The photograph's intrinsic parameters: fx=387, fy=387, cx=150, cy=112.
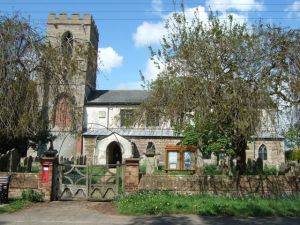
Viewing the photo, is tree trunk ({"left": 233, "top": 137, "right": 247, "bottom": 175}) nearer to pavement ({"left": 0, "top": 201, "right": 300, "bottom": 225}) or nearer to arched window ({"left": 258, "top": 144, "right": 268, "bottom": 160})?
pavement ({"left": 0, "top": 201, "right": 300, "bottom": 225})

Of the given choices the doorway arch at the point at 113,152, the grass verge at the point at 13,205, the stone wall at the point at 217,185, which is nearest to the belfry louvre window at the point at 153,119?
the stone wall at the point at 217,185

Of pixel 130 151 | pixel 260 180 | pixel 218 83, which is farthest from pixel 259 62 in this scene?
pixel 130 151

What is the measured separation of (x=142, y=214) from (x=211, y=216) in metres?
1.98

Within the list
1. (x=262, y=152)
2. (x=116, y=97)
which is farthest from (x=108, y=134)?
(x=262, y=152)

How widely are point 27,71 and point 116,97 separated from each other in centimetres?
3146

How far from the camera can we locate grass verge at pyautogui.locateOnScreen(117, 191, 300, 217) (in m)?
11.2

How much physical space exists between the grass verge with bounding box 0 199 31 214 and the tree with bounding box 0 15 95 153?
2.40 meters

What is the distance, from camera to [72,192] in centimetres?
1418

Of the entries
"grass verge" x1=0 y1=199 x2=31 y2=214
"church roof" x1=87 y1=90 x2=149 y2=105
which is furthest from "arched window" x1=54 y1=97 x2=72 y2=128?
"church roof" x1=87 y1=90 x2=149 y2=105

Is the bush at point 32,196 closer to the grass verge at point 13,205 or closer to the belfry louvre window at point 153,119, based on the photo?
the grass verge at point 13,205

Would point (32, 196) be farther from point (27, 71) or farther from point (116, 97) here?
point (116, 97)

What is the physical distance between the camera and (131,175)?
13.9 m

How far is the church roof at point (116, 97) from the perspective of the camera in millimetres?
43375

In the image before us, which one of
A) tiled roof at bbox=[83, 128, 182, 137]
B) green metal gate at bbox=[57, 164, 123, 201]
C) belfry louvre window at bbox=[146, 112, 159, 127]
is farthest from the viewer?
tiled roof at bbox=[83, 128, 182, 137]
